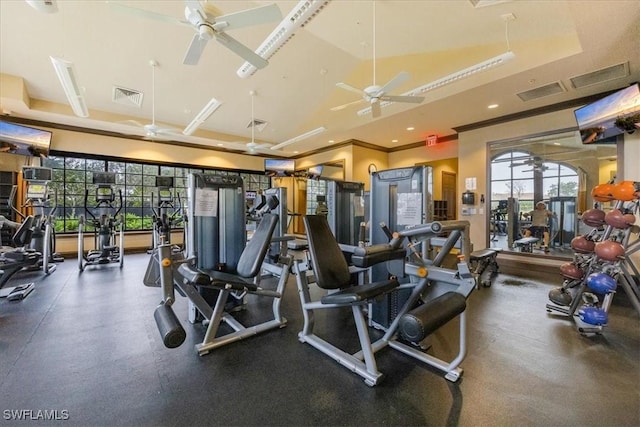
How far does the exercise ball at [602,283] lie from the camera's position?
2.58 m

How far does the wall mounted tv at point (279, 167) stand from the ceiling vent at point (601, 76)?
7809mm

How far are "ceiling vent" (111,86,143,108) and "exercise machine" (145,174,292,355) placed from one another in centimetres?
454

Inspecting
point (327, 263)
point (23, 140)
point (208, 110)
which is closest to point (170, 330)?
point (327, 263)

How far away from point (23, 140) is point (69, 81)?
3.35 meters

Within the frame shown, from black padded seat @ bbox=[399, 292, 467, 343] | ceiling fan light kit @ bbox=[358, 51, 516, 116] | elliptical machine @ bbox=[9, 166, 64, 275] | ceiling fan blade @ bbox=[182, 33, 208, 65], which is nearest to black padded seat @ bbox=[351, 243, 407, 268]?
black padded seat @ bbox=[399, 292, 467, 343]

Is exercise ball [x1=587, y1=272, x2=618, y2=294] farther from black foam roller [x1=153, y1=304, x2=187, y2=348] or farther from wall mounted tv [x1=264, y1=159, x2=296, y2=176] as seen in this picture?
wall mounted tv [x1=264, y1=159, x2=296, y2=176]

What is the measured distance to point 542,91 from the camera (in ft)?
15.4

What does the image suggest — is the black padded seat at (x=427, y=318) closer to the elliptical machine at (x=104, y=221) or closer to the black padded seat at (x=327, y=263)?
the black padded seat at (x=327, y=263)

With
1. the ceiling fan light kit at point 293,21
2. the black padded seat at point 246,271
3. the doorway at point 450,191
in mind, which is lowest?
the black padded seat at point 246,271

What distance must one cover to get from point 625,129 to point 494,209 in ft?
8.48

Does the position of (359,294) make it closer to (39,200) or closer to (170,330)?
(170,330)

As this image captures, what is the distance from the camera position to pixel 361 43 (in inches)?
202

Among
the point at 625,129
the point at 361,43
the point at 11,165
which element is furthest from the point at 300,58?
the point at 11,165

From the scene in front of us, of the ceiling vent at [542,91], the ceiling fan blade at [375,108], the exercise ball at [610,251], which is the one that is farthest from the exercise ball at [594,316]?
the ceiling vent at [542,91]
